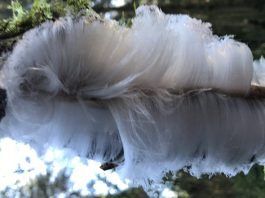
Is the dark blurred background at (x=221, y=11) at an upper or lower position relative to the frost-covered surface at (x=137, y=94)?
lower

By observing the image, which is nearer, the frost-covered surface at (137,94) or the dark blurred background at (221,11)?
the frost-covered surface at (137,94)

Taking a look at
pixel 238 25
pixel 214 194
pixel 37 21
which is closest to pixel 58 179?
pixel 214 194

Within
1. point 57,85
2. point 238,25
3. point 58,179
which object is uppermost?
point 57,85

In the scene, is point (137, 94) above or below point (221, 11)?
above

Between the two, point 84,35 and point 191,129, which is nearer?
point 84,35

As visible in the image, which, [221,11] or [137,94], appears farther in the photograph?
[221,11]

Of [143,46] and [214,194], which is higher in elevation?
[143,46]

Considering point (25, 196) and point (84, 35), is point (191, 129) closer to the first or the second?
point (84, 35)

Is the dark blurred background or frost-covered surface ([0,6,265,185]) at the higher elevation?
frost-covered surface ([0,6,265,185])
